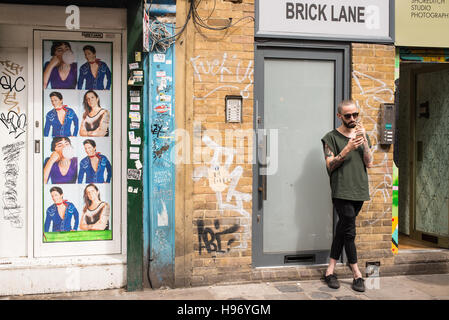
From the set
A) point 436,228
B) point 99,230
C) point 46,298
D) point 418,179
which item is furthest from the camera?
point 418,179

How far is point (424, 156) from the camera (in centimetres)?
693

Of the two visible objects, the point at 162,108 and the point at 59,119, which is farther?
the point at 59,119

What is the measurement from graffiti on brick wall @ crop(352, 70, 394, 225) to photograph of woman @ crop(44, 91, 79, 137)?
3356mm

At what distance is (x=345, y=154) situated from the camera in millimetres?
4945

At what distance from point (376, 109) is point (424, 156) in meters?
1.78

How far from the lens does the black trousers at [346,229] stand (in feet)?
16.7

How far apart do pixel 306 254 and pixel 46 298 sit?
299cm

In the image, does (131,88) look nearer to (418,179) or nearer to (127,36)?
(127,36)

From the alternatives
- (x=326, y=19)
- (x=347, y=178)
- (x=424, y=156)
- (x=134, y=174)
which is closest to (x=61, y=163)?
(x=134, y=174)

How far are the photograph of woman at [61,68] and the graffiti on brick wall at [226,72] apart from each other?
4.49 feet

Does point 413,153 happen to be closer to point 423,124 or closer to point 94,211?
point 423,124

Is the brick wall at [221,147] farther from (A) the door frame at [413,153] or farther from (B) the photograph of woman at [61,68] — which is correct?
(A) the door frame at [413,153]

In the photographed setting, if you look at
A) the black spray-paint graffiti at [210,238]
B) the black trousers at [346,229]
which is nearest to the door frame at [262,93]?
the black spray-paint graffiti at [210,238]

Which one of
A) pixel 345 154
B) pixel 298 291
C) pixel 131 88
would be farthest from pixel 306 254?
pixel 131 88
